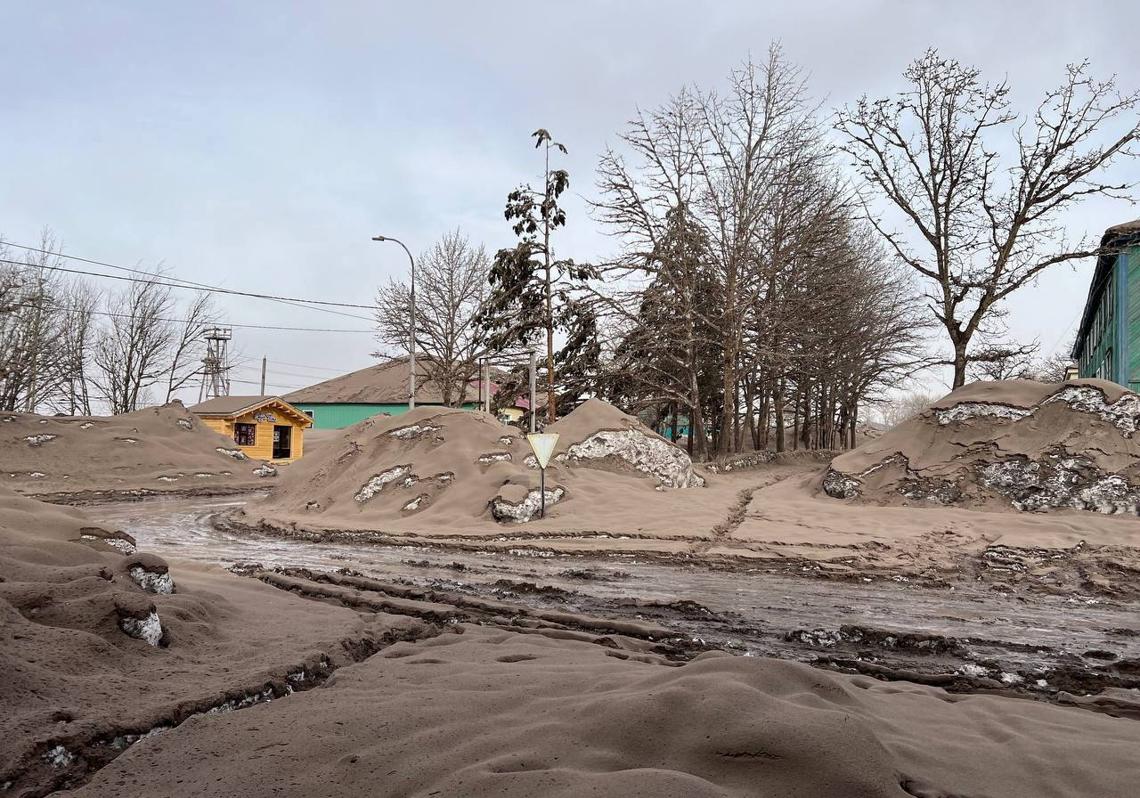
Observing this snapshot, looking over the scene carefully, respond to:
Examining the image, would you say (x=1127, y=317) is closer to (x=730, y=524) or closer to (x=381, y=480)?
(x=730, y=524)

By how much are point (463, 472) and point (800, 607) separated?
29.6 ft

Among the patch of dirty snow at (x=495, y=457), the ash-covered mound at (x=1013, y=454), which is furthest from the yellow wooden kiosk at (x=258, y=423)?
the ash-covered mound at (x=1013, y=454)

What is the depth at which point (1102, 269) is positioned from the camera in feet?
95.5

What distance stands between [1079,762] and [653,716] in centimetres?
167

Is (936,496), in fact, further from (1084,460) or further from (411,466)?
(411,466)

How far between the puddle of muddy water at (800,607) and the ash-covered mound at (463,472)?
2680 millimetres

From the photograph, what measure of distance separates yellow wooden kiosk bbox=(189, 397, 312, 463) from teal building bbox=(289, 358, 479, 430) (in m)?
12.6

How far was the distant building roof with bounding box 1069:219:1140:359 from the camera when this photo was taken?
787 inches

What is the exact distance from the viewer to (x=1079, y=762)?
8.83ft

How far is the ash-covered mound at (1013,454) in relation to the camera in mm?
12085

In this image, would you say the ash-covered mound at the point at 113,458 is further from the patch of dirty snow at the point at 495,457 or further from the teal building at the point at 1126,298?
the teal building at the point at 1126,298

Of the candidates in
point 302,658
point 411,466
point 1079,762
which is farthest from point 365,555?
point 1079,762

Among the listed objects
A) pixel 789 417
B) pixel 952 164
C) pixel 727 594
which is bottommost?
pixel 727 594

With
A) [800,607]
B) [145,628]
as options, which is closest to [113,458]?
[145,628]
